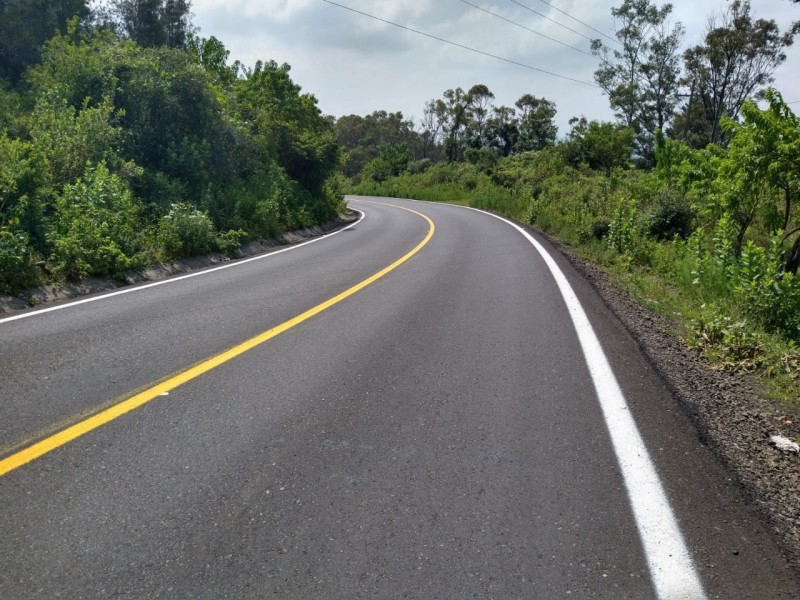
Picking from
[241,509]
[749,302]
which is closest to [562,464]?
[241,509]

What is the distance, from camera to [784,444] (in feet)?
13.3

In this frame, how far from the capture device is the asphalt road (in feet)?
8.77

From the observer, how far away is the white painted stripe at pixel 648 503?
2643mm

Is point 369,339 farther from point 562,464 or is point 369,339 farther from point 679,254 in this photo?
point 679,254

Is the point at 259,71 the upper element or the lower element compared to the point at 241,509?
upper

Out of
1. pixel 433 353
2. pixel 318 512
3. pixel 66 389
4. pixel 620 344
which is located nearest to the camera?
pixel 318 512

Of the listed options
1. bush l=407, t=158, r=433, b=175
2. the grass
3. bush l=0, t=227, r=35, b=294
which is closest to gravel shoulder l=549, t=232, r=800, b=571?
the grass

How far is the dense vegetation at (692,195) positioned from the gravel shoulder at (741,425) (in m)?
0.26

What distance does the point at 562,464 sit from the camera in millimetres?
3676

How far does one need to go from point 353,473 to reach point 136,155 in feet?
46.9

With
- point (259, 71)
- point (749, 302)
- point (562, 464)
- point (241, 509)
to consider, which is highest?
point (259, 71)

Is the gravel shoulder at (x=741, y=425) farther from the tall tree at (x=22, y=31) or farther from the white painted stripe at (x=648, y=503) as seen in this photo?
the tall tree at (x=22, y=31)

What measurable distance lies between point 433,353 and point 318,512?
119 inches

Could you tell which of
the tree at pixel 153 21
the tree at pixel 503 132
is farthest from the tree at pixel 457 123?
the tree at pixel 153 21
